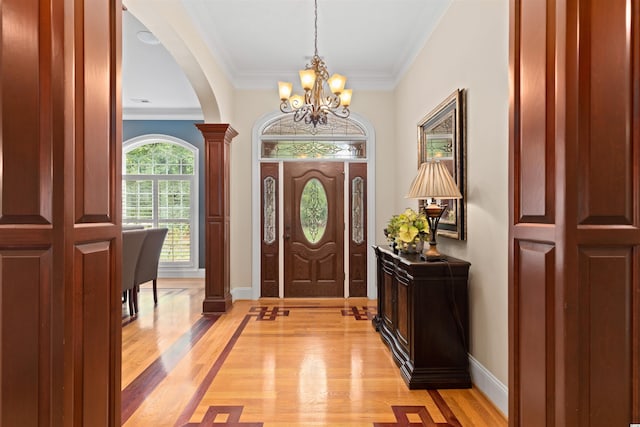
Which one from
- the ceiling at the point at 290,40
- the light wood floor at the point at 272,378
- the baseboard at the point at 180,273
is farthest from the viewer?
the baseboard at the point at 180,273

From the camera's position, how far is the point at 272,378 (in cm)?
268

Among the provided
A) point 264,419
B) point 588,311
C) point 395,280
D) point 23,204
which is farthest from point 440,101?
point 23,204

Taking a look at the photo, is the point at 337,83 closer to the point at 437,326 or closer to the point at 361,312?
the point at 437,326

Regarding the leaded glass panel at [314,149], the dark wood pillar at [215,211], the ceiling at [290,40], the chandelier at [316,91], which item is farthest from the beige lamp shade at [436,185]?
the dark wood pillar at [215,211]

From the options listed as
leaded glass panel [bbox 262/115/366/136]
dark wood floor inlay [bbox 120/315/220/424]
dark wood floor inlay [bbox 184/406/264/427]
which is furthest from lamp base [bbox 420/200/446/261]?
leaded glass panel [bbox 262/115/366/136]

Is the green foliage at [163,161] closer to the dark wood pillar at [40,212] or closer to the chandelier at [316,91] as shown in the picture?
the chandelier at [316,91]

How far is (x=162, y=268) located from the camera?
22.9 feet

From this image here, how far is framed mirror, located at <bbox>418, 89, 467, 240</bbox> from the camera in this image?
9.17ft

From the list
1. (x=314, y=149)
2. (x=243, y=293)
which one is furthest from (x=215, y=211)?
(x=314, y=149)

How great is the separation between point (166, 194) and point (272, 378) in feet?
17.6

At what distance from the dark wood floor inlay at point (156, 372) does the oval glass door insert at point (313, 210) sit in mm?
1904

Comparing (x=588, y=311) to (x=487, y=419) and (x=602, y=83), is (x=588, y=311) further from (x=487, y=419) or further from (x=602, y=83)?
(x=487, y=419)

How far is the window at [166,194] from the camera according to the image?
23.0ft

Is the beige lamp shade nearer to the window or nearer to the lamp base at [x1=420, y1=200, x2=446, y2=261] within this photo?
the lamp base at [x1=420, y1=200, x2=446, y2=261]
